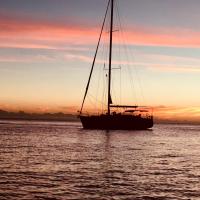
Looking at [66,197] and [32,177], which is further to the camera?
[32,177]

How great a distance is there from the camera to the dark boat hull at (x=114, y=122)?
3878 inches

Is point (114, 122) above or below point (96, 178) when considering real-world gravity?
above

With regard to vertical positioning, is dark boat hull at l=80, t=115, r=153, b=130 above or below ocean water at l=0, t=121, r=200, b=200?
above

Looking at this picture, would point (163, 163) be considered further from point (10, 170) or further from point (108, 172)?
point (10, 170)

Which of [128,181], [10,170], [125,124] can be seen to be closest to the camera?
[128,181]

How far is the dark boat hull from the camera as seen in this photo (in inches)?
3878

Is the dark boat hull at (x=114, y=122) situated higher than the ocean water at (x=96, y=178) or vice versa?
the dark boat hull at (x=114, y=122)

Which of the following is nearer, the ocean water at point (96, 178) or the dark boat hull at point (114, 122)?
the ocean water at point (96, 178)

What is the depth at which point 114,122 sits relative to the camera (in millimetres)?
99312

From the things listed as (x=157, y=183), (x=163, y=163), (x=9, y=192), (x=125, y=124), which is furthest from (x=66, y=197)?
(x=125, y=124)

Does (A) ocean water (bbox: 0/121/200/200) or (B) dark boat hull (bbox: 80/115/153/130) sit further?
(B) dark boat hull (bbox: 80/115/153/130)

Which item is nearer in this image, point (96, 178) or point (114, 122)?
point (96, 178)

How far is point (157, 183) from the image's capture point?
29.8 m

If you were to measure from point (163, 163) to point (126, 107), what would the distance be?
6021cm
